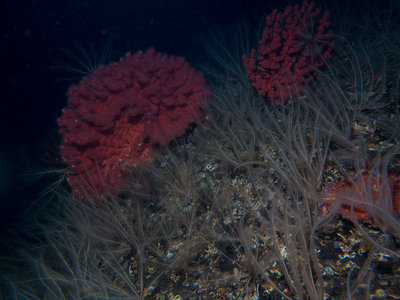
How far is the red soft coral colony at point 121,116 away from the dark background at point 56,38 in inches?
317

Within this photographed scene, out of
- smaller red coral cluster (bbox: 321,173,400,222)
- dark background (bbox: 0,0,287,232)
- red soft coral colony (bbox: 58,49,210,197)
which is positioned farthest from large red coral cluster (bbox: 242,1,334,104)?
dark background (bbox: 0,0,287,232)

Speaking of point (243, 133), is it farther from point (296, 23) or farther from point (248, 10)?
point (248, 10)

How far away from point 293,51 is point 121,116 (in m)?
3.03

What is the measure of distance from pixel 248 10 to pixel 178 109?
11.7 metres

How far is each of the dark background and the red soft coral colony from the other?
8.06 m

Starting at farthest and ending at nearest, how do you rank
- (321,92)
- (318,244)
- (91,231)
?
1. (321,92)
2. (91,231)
3. (318,244)

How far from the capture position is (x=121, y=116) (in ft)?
11.9

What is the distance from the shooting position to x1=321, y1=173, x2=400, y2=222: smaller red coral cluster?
64.6 inches

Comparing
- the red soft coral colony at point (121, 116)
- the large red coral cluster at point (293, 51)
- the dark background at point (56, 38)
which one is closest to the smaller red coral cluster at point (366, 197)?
the large red coral cluster at point (293, 51)

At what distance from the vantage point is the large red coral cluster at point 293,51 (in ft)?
11.7

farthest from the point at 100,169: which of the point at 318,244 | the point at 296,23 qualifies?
the point at 296,23

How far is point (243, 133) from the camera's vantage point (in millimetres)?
3279

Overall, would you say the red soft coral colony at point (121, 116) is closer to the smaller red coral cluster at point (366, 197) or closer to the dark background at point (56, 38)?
the smaller red coral cluster at point (366, 197)

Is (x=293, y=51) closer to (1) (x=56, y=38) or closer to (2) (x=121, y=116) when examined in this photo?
(2) (x=121, y=116)
